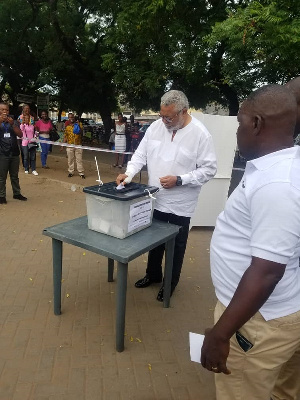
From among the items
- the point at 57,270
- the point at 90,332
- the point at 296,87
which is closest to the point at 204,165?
the point at 296,87

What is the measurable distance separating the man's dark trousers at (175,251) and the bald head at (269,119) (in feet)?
6.21

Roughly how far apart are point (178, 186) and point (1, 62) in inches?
892

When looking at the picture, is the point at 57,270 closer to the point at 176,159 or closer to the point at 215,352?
the point at 176,159

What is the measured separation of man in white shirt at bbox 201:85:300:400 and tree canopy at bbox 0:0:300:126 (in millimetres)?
4730

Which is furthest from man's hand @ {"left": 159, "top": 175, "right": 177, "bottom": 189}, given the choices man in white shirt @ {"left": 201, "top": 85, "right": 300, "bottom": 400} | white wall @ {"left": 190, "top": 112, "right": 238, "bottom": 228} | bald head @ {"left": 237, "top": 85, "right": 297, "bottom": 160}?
white wall @ {"left": 190, "top": 112, "right": 238, "bottom": 228}

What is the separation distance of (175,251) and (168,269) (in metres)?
0.27

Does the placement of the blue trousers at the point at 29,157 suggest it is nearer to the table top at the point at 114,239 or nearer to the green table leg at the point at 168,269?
the table top at the point at 114,239

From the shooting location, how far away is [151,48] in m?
10.6

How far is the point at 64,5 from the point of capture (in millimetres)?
17141

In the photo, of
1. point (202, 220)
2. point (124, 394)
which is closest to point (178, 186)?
point (124, 394)

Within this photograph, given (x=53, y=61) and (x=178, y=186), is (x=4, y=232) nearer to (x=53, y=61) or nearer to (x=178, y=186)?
(x=178, y=186)

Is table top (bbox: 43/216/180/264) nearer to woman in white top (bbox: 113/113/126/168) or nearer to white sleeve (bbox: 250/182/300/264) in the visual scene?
white sleeve (bbox: 250/182/300/264)

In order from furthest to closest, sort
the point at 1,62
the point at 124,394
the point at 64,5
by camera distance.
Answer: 1. the point at 1,62
2. the point at 64,5
3. the point at 124,394

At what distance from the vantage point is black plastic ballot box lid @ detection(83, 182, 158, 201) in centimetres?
245
